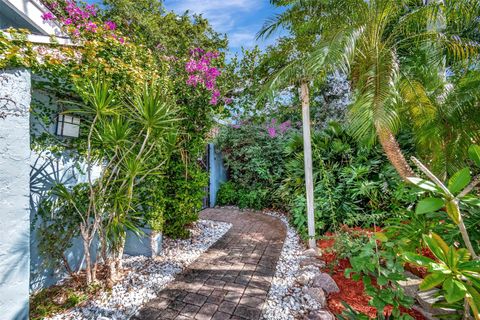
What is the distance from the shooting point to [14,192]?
2414 mm

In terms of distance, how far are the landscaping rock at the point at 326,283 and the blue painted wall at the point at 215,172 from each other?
5812 millimetres

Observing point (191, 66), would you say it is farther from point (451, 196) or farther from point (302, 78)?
point (451, 196)

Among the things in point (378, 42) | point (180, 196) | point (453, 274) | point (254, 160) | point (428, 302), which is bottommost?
point (428, 302)

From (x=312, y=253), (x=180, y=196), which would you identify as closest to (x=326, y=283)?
(x=312, y=253)

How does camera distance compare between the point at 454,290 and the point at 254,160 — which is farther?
the point at 254,160

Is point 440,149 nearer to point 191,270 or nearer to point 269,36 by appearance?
point 269,36

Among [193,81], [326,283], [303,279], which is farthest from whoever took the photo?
[193,81]

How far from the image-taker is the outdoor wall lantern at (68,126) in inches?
126

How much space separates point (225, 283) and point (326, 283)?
1502 millimetres

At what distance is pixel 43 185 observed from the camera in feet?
10.3

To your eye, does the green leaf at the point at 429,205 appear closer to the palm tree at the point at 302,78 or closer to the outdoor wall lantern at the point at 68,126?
the palm tree at the point at 302,78

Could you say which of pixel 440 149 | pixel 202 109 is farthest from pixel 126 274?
pixel 440 149

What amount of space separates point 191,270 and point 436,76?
232 inches

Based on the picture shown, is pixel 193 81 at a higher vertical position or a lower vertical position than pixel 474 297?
higher
